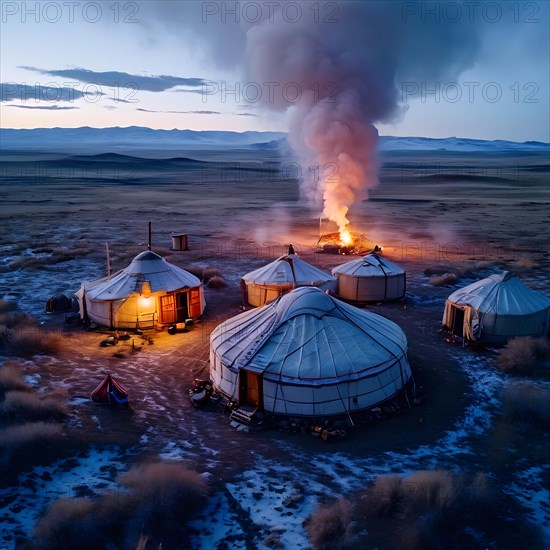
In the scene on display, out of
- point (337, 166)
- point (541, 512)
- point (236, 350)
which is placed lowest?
point (541, 512)

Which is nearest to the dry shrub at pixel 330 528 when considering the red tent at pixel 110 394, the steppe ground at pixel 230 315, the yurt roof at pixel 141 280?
the steppe ground at pixel 230 315

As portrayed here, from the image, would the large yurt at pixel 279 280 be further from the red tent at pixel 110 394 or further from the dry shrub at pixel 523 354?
the red tent at pixel 110 394

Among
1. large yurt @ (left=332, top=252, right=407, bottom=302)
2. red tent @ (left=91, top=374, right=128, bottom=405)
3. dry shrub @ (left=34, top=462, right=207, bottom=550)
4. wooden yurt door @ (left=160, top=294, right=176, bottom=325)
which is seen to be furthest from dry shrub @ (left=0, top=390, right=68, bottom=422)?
large yurt @ (left=332, top=252, right=407, bottom=302)

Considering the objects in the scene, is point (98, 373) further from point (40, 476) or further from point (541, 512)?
point (541, 512)

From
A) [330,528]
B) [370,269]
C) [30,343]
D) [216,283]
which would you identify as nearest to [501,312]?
[370,269]

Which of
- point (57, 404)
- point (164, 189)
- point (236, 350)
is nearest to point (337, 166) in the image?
point (236, 350)

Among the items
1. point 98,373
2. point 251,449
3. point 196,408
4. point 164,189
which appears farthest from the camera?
point 164,189

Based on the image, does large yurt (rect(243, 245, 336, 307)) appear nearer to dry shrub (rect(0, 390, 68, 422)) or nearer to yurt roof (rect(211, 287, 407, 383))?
yurt roof (rect(211, 287, 407, 383))
